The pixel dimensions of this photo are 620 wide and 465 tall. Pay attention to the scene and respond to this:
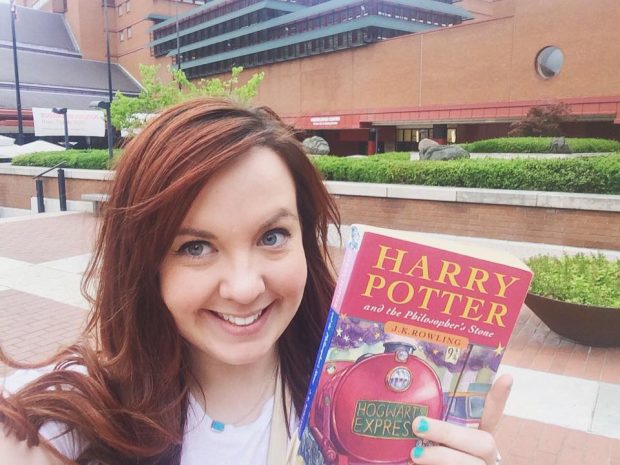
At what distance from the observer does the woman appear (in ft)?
3.40

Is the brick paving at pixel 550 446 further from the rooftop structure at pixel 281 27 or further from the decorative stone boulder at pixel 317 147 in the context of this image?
the rooftop structure at pixel 281 27

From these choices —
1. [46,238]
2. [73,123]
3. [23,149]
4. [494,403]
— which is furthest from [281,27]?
[494,403]

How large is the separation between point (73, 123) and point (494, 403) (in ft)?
118

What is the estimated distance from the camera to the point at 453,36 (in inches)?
1128

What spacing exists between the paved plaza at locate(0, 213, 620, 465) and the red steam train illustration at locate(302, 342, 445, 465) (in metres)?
0.92

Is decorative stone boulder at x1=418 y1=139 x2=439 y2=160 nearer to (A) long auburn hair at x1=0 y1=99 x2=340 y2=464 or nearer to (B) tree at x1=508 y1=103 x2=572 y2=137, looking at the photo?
(B) tree at x1=508 y1=103 x2=572 y2=137

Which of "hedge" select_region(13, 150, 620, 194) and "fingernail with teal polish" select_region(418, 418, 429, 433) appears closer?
"fingernail with teal polish" select_region(418, 418, 429, 433)

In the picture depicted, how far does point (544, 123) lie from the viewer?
21.9 meters

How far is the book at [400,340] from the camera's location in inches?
34.6

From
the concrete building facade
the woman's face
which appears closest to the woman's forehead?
the woman's face

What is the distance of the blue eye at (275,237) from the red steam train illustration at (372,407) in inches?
12.0

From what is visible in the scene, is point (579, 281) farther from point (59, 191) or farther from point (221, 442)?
point (59, 191)

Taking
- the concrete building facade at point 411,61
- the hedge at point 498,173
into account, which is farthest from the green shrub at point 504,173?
the concrete building facade at point 411,61

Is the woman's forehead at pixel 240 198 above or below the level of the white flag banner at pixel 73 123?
below
